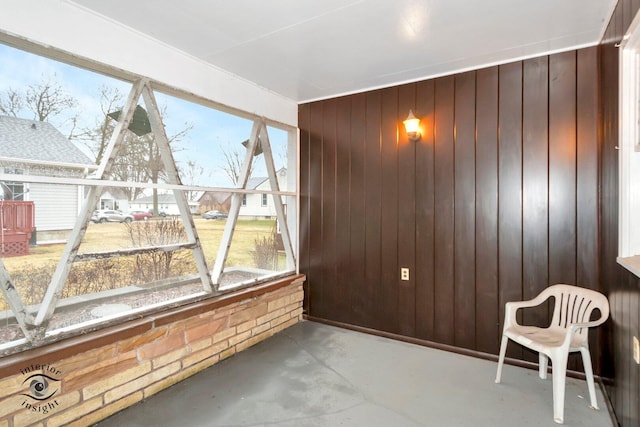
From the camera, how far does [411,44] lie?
103 inches

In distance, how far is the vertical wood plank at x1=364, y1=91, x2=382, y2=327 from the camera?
11.5 ft

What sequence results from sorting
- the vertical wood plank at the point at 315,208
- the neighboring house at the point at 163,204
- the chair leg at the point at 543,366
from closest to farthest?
the neighboring house at the point at 163,204
the chair leg at the point at 543,366
the vertical wood plank at the point at 315,208

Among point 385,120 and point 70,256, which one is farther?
point 385,120

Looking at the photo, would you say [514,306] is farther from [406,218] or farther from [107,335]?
[107,335]

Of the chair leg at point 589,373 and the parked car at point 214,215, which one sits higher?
the parked car at point 214,215

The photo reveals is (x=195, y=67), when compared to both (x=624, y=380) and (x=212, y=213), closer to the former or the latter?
(x=212, y=213)

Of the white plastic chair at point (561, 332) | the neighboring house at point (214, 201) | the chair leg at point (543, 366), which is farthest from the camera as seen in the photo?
the neighboring house at point (214, 201)

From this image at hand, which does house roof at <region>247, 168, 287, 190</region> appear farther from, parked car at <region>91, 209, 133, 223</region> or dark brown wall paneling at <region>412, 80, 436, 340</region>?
dark brown wall paneling at <region>412, 80, 436, 340</region>

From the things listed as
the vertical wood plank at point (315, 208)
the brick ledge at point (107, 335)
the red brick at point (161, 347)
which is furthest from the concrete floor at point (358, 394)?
the vertical wood plank at point (315, 208)

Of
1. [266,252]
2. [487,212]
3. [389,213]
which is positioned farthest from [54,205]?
[487,212]

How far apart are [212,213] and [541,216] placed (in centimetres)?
278

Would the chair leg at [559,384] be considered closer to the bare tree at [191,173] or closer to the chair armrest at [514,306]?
the chair armrest at [514,306]

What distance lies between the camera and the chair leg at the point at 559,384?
6.85 ft

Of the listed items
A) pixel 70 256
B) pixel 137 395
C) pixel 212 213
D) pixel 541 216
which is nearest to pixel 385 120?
pixel 541 216
